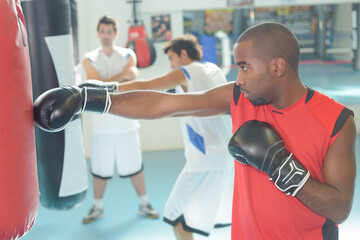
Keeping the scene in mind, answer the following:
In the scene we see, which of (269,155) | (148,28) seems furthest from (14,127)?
(148,28)

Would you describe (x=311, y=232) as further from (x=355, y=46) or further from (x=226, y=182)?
(x=355, y=46)

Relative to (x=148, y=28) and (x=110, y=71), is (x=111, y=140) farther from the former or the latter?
(x=148, y=28)

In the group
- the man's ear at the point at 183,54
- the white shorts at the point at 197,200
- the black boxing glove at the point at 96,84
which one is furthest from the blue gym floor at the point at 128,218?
the black boxing glove at the point at 96,84

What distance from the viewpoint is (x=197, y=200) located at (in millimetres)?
2912

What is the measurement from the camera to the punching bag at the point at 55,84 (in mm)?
2143

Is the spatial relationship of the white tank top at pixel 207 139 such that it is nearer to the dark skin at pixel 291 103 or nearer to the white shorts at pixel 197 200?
the white shorts at pixel 197 200

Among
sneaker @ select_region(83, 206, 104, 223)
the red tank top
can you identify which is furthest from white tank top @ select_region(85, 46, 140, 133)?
the red tank top

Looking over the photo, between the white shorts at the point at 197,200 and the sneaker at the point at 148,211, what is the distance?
981 mm

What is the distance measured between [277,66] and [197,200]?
1.50 meters

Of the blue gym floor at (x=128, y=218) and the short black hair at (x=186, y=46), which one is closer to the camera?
the short black hair at (x=186, y=46)

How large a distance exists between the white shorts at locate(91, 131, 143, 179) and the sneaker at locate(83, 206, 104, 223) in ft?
0.95

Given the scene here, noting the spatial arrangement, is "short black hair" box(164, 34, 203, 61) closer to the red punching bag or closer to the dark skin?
the dark skin

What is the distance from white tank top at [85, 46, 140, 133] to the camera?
12.9 ft

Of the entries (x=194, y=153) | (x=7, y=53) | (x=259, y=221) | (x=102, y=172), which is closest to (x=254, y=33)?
(x=259, y=221)
